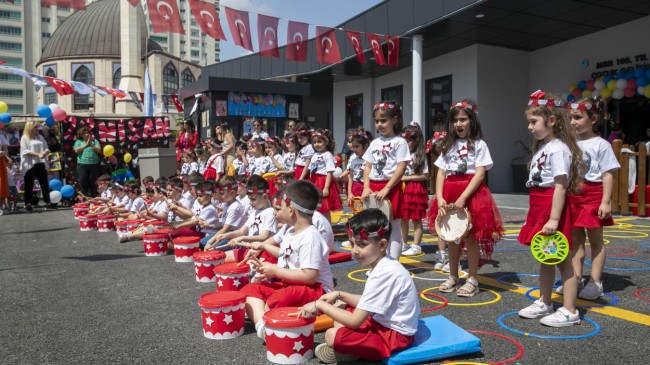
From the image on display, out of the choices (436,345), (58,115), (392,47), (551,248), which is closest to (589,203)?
(551,248)

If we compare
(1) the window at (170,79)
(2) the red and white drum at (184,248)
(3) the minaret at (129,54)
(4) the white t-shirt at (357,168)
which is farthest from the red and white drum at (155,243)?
(1) the window at (170,79)

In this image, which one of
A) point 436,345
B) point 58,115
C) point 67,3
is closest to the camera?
point 436,345

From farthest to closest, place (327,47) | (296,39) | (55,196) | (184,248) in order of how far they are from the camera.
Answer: (55,196), (327,47), (296,39), (184,248)

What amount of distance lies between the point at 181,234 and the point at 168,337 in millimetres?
3547

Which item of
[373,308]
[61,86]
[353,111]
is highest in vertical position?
[61,86]

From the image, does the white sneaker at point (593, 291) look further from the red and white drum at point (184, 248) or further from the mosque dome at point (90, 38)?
the mosque dome at point (90, 38)

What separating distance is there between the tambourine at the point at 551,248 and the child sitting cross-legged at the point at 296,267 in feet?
4.97

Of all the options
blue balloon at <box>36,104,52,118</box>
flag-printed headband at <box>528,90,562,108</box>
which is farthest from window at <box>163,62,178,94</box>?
flag-printed headband at <box>528,90,562,108</box>

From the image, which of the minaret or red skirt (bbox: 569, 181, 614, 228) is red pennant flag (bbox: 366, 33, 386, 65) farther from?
the minaret

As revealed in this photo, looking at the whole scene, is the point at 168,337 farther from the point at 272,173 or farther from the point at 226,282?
the point at 272,173

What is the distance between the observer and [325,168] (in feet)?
24.5

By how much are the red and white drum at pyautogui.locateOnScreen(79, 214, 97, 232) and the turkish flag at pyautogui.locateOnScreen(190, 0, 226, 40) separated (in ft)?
13.2

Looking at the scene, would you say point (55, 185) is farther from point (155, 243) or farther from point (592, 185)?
point (592, 185)

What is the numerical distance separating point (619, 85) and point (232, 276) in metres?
12.8
